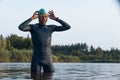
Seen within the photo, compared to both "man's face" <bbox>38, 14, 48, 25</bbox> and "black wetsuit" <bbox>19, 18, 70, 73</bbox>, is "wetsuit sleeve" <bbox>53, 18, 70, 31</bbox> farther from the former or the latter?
"man's face" <bbox>38, 14, 48, 25</bbox>

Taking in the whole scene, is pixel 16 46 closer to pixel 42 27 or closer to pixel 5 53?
pixel 5 53

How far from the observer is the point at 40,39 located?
11.3 metres

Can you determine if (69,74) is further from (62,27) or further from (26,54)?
(26,54)

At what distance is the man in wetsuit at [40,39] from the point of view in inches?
442

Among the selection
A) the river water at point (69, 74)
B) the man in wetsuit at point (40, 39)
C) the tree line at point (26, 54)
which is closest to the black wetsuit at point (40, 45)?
the man in wetsuit at point (40, 39)

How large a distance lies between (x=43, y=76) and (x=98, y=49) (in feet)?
207

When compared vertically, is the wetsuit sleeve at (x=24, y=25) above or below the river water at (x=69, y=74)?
above

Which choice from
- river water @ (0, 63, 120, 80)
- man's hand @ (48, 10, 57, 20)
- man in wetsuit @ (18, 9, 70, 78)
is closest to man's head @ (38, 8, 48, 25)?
man in wetsuit @ (18, 9, 70, 78)

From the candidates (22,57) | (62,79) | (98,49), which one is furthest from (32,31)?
(98,49)

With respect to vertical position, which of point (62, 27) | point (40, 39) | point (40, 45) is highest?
point (62, 27)

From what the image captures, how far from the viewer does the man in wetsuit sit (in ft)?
36.9

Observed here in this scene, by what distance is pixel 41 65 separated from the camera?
11.4 metres

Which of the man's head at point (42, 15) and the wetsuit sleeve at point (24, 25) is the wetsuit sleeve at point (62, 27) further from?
the wetsuit sleeve at point (24, 25)

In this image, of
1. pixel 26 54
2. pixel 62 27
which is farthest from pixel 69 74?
pixel 26 54
